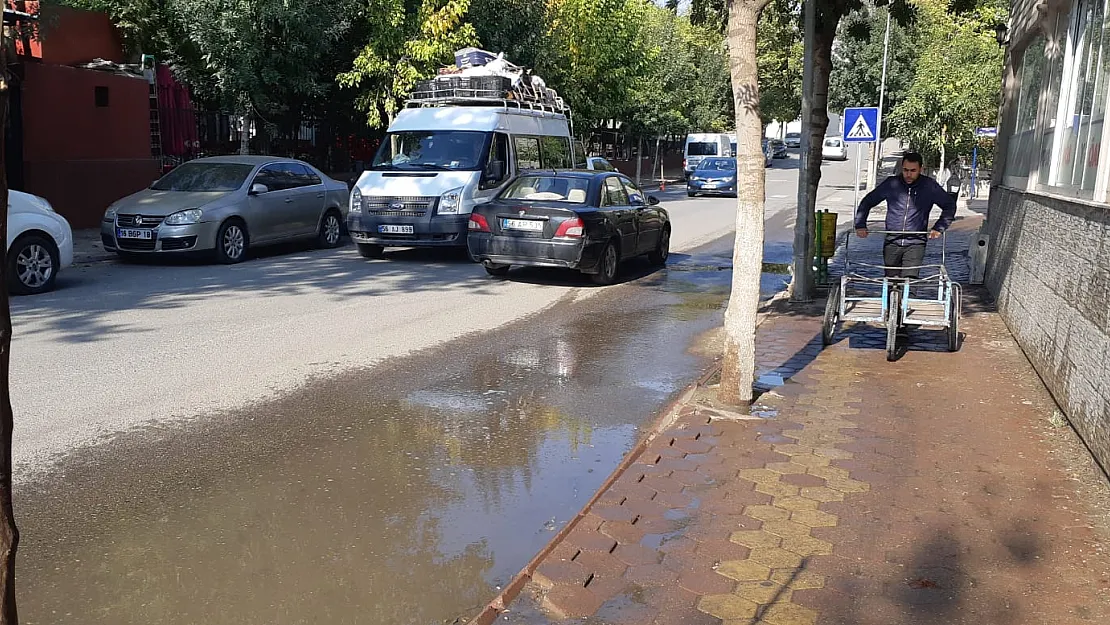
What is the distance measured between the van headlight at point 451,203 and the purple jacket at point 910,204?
710 centimetres

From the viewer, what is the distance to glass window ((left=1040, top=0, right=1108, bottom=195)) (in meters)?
7.64

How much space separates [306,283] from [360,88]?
1353 centimetres

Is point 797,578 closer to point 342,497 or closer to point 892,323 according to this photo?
point 342,497

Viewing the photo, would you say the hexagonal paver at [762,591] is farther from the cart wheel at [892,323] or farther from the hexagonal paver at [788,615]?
the cart wheel at [892,323]

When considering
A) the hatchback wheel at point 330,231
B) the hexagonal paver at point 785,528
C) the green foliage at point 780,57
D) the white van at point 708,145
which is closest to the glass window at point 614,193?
the green foliage at point 780,57

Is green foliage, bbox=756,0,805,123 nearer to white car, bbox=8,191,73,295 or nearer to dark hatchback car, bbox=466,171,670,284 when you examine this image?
dark hatchback car, bbox=466,171,670,284

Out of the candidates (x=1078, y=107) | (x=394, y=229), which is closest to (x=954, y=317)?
(x=1078, y=107)

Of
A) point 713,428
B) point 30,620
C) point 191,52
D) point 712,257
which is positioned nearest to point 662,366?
point 713,428

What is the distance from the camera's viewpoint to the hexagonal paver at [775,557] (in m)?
4.28

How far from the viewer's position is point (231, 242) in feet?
47.9

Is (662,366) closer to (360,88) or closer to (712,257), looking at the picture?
(712,257)

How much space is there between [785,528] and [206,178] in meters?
12.9

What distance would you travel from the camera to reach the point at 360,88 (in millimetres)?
24922

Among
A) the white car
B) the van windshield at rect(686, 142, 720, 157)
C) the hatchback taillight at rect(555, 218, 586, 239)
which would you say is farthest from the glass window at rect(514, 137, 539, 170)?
the van windshield at rect(686, 142, 720, 157)
